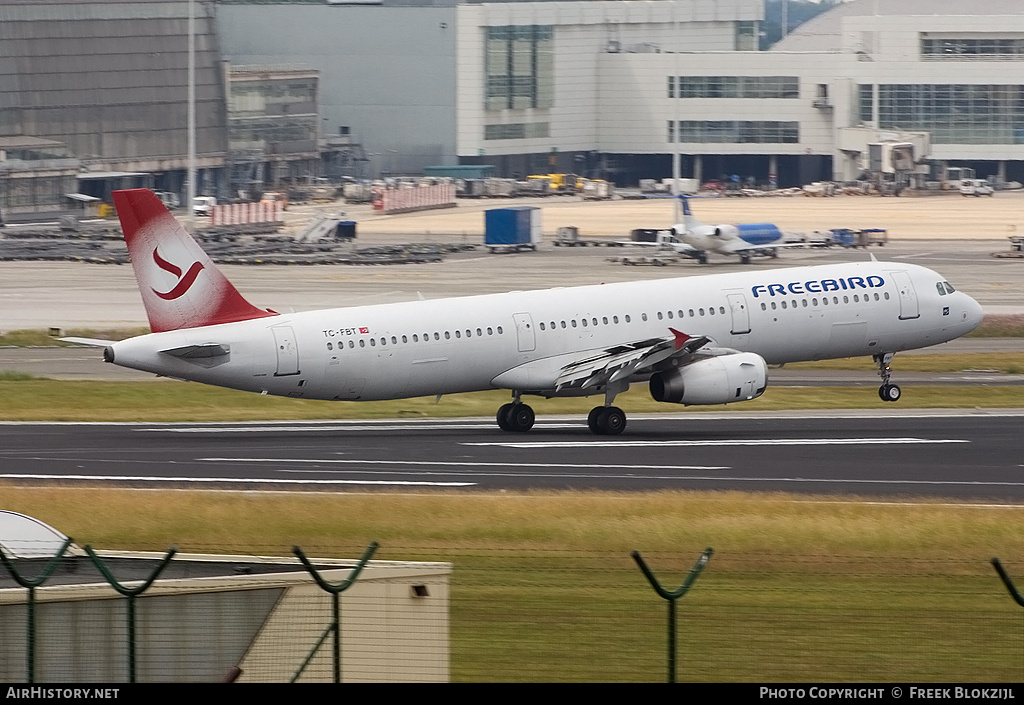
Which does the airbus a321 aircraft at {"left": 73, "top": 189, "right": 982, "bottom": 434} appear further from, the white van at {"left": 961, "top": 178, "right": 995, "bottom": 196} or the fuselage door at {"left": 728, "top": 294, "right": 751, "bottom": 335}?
the white van at {"left": 961, "top": 178, "right": 995, "bottom": 196}

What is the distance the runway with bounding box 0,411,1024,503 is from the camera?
40.4 meters

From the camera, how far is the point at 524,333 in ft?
161

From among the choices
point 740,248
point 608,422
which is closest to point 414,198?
point 740,248

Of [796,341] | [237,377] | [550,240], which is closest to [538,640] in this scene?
[237,377]

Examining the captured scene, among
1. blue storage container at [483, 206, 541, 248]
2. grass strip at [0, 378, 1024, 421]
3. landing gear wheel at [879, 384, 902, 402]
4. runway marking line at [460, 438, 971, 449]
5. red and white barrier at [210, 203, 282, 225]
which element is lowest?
runway marking line at [460, 438, 971, 449]

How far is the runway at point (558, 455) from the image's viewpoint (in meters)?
40.4

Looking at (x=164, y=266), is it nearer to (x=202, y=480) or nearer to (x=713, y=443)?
(x=202, y=480)

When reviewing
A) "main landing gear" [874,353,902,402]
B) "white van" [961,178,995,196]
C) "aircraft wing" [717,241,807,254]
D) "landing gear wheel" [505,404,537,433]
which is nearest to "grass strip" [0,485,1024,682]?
"landing gear wheel" [505,404,537,433]

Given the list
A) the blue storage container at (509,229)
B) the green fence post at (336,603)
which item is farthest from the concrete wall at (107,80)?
the green fence post at (336,603)

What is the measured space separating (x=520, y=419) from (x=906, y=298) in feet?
43.7

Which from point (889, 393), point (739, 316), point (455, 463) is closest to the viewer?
point (455, 463)

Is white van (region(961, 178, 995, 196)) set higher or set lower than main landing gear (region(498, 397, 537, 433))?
higher

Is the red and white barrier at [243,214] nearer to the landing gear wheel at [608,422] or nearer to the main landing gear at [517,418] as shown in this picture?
the main landing gear at [517,418]

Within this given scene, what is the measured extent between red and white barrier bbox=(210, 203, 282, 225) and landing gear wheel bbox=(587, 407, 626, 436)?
106 m
